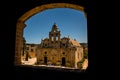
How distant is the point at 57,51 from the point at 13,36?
24.0 meters

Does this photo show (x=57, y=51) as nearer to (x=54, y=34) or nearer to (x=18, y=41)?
(x=54, y=34)

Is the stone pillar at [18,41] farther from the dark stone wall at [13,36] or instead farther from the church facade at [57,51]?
the church facade at [57,51]

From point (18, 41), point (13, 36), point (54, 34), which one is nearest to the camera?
point (13, 36)

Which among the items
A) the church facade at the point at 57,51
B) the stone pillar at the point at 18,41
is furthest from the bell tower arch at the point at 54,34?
the stone pillar at the point at 18,41

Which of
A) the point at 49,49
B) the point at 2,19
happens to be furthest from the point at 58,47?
the point at 2,19

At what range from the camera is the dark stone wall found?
8.18 ft

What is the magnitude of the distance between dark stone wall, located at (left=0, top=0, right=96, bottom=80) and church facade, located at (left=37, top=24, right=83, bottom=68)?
22.1 m

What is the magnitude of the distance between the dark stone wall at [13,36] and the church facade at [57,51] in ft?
72.3

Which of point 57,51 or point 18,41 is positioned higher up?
point 18,41

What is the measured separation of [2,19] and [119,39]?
9.01 ft

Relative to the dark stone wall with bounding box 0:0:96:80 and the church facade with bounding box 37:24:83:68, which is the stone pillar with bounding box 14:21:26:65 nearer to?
the dark stone wall with bounding box 0:0:96:80

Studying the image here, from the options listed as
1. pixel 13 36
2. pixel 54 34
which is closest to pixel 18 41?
pixel 13 36

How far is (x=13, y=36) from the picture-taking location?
10.2ft

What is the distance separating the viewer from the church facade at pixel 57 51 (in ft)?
83.4
